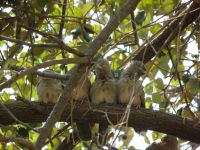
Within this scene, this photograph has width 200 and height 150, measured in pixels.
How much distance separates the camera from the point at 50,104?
585cm

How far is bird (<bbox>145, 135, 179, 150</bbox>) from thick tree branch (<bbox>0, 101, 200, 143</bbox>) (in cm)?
46

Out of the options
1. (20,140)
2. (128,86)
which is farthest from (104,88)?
(20,140)

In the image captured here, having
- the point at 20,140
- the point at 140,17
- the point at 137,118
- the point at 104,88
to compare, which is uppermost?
the point at 140,17

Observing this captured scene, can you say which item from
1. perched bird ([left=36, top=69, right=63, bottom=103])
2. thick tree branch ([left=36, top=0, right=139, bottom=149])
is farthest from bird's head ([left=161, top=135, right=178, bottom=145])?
thick tree branch ([left=36, top=0, right=139, bottom=149])

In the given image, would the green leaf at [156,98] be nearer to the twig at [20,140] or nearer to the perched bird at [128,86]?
the perched bird at [128,86]

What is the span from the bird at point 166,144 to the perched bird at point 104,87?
0.69 metres

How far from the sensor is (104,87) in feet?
20.9

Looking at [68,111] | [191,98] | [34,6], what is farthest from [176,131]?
[34,6]

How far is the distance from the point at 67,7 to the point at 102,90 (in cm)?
99

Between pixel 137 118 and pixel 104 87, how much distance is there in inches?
36.2

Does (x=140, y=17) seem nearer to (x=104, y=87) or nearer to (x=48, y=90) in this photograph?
(x=104, y=87)

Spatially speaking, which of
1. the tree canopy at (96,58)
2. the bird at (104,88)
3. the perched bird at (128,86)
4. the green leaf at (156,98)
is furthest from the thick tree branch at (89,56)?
→ the bird at (104,88)

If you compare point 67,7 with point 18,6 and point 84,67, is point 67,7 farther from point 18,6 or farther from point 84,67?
point 84,67

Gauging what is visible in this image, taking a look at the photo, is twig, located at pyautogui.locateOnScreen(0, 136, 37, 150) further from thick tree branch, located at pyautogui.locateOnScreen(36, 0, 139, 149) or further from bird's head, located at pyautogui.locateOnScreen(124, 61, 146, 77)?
bird's head, located at pyautogui.locateOnScreen(124, 61, 146, 77)
